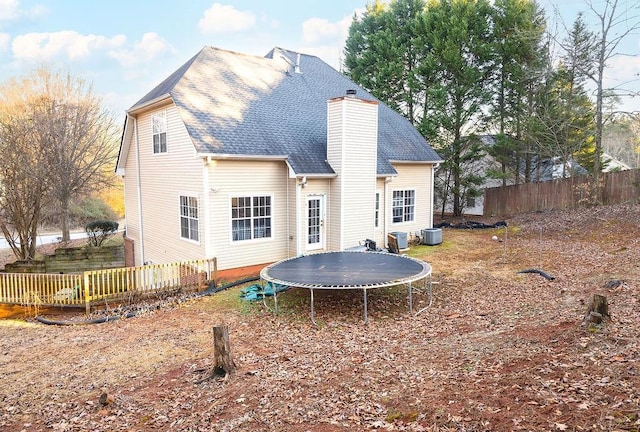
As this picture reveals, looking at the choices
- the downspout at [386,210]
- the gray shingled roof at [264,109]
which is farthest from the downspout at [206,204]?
the downspout at [386,210]

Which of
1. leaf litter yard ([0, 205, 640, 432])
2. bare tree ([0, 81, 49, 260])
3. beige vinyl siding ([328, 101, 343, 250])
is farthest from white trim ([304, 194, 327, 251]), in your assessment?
bare tree ([0, 81, 49, 260])

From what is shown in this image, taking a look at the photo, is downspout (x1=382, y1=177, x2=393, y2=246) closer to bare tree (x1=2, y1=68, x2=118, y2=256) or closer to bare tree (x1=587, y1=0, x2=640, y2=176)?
bare tree (x1=587, y1=0, x2=640, y2=176)

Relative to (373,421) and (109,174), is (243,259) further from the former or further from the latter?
(109,174)

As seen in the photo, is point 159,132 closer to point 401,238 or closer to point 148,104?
point 148,104

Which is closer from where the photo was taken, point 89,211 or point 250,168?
point 250,168

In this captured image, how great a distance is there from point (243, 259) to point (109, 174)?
2013 centimetres

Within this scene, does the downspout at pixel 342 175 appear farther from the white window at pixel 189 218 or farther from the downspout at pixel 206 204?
the white window at pixel 189 218

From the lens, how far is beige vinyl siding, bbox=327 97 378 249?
43.9 ft

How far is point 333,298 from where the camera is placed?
10180 mm

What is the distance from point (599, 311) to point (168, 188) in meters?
12.7

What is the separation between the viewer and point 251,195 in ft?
41.8

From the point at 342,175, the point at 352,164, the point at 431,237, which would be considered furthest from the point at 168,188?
the point at 431,237

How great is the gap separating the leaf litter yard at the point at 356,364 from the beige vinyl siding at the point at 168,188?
342 cm

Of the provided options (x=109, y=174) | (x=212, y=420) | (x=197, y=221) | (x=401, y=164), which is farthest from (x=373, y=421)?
(x=109, y=174)
